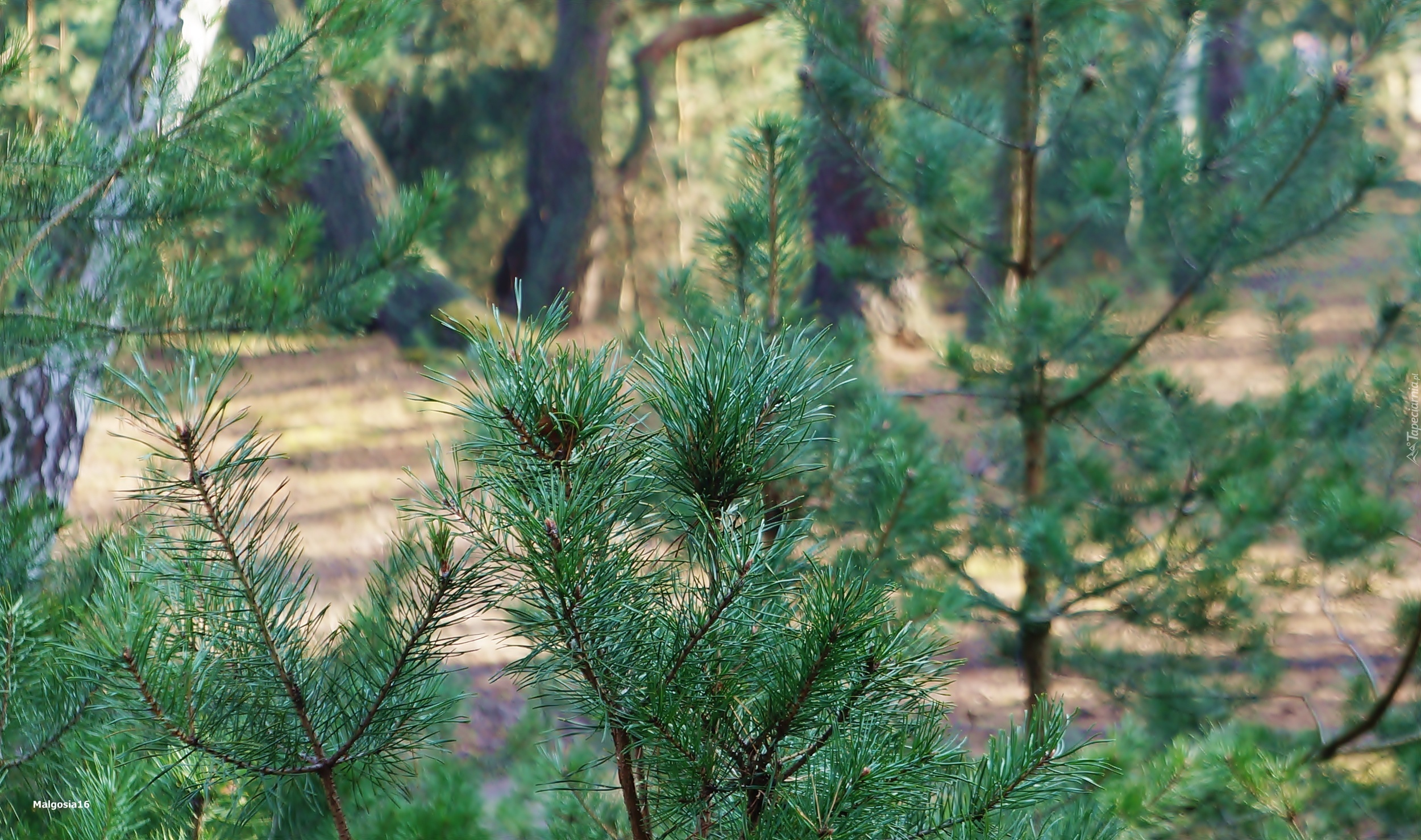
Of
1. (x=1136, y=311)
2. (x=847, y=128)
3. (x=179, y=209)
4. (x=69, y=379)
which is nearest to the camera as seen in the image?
(x=179, y=209)

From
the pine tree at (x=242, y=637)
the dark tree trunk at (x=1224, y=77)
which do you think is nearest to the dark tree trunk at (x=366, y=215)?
the dark tree trunk at (x=1224, y=77)

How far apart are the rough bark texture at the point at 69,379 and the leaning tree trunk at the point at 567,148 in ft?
27.3

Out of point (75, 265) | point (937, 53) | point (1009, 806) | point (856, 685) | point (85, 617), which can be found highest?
point (937, 53)

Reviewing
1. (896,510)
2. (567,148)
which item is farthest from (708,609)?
(567,148)

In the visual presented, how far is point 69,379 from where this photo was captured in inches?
110

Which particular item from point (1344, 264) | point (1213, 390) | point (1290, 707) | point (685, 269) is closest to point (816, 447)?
point (685, 269)

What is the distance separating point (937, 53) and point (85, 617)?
285 centimetres

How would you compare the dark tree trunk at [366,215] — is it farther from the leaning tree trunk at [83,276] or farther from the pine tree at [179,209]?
the pine tree at [179,209]

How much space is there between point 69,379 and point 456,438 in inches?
87.8

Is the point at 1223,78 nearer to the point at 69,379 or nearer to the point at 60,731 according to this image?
the point at 69,379

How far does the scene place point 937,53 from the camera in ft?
10.9

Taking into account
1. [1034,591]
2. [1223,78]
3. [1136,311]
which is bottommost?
[1034,591]

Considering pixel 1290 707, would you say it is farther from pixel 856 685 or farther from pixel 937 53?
pixel 856 685

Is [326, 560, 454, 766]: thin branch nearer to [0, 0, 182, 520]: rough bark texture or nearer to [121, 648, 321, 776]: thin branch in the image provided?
[121, 648, 321, 776]: thin branch
